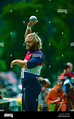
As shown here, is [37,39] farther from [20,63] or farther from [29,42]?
[20,63]

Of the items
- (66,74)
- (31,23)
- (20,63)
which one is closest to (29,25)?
(31,23)

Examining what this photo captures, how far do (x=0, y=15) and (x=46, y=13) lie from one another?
0.29m

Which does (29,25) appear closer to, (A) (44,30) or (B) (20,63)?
(A) (44,30)

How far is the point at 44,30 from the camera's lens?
3.22 meters

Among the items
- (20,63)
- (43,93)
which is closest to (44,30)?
(20,63)

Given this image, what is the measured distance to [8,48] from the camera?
3.23m

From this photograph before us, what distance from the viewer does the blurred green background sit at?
320 centimetres

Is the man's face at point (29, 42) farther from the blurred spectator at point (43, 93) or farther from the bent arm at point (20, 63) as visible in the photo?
the blurred spectator at point (43, 93)

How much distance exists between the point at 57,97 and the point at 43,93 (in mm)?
92

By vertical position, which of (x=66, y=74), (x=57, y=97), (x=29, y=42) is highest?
(x=29, y=42)

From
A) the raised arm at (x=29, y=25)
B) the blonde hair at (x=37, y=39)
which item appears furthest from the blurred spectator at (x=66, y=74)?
the raised arm at (x=29, y=25)

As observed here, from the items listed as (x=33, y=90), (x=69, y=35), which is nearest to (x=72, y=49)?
(x=69, y=35)

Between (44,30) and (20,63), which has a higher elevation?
(44,30)

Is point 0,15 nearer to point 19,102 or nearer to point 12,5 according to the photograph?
point 12,5
